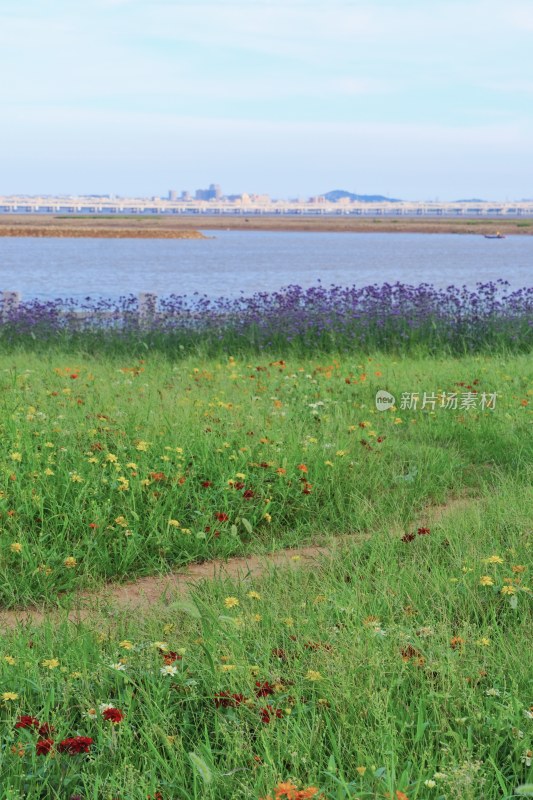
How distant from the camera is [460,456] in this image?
7.82m

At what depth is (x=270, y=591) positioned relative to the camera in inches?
190

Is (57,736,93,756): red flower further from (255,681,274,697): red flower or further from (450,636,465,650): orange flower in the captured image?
(450,636,465,650): orange flower

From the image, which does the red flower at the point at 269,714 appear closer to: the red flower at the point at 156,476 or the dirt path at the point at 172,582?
the dirt path at the point at 172,582

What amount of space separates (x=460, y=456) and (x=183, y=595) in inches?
140

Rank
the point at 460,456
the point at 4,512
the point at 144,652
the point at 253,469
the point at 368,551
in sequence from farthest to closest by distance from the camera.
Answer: the point at 460,456, the point at 253,469, the point at 4,512, the point at 368,551, the point at 144,652

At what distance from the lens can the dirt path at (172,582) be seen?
4891mm

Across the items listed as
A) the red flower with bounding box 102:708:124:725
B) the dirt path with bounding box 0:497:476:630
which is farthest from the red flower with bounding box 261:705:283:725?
the dirt path with bounding box 0:497:476:630

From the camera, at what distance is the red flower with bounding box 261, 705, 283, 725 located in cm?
321

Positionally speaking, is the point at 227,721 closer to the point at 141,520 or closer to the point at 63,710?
the point at 63,710

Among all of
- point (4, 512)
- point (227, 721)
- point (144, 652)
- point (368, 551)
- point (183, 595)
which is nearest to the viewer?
point (227, 721)

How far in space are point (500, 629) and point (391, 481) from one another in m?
2.82

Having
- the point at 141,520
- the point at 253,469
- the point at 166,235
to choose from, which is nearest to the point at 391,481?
the point at 253,469

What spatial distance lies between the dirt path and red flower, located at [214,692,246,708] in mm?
1173

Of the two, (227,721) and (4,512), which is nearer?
(227,721)
